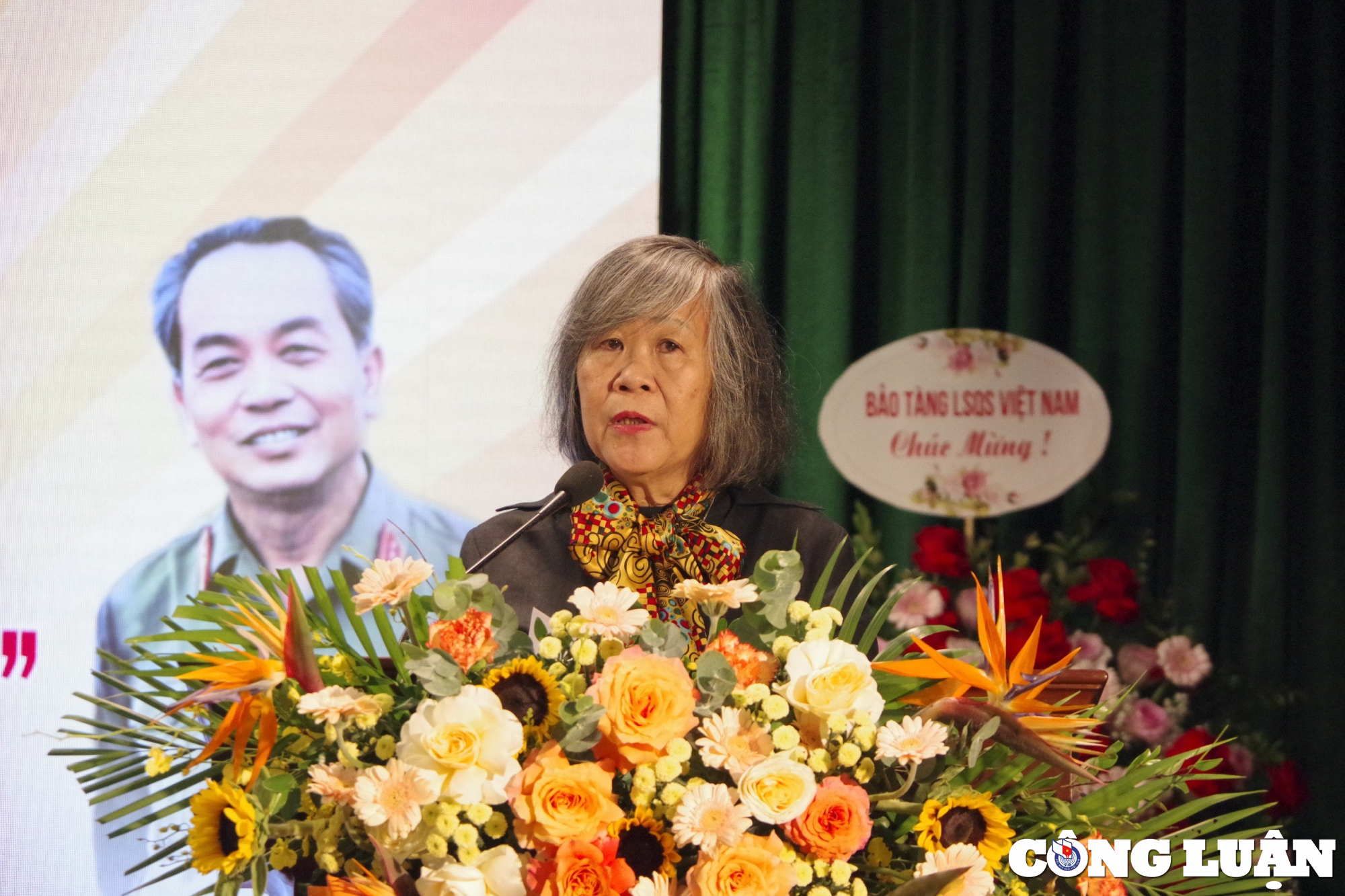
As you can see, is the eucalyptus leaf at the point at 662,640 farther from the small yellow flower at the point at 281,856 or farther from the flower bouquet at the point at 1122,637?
the flower bouquet at the point at 1122,637

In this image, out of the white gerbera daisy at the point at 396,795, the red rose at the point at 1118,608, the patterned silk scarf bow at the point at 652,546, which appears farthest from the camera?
the red rose at the point at 1118,608

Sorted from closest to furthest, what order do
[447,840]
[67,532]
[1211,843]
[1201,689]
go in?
[447,840], [1211,843], [67,532], [1201,689]

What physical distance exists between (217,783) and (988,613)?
0.56 metres

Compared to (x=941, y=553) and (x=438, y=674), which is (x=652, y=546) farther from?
(x=941, y=553)

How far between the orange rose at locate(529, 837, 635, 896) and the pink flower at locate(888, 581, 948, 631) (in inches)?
77.6

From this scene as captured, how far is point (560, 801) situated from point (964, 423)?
229cm

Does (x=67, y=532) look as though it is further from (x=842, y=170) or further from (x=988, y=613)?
(x=988, y=613)

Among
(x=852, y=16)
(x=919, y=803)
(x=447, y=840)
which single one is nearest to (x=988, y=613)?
(x=919, y=803)

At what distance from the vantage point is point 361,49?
2793 mm

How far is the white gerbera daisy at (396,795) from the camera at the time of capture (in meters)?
0.79

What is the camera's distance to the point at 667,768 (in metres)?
0.82

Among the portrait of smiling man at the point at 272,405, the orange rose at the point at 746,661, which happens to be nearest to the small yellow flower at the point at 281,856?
the orange rose at the point at 746,661

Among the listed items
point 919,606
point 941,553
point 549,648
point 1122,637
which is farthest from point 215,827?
point 1122,637

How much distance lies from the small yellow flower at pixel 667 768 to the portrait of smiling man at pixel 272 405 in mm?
1950
